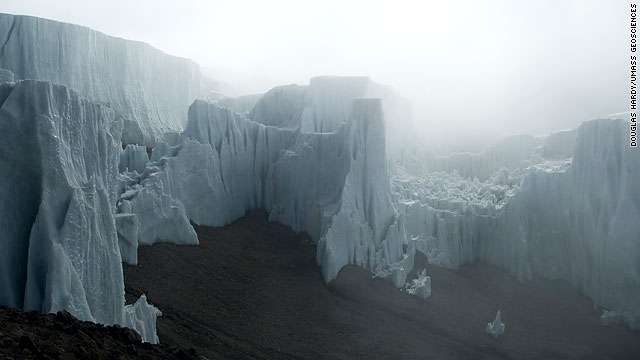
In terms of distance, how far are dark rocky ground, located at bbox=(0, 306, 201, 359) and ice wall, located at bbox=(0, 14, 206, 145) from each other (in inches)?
1287

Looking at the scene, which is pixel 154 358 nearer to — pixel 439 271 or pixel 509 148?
pixel 439 271

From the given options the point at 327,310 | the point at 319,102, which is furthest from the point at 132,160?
the point at 319,102

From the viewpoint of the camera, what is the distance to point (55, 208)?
12242 millimetres

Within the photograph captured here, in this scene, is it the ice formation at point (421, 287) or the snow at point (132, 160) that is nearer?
the ice formation at point (421, 287)

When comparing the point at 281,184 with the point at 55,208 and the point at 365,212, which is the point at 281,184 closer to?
the point at 365,212

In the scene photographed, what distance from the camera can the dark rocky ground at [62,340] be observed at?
825 cm

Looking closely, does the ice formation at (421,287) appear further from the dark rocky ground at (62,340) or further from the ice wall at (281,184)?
the dark rocky ground at (62,340)

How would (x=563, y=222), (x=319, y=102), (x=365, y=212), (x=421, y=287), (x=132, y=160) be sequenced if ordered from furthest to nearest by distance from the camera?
(x=319, y=102) < (x=563, y=222) < (x=365, y=212) < (x=132, y=160) < (x=421, y=287)

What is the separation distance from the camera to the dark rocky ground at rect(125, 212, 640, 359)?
746 inches

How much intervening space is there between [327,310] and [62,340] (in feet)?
48.2

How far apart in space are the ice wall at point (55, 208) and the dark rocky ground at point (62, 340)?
1.51 m

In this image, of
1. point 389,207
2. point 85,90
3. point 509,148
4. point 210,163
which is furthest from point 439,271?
point 85,90

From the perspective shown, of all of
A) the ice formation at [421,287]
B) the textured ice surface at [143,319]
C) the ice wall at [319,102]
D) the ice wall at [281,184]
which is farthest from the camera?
the ice wall at [319,102]

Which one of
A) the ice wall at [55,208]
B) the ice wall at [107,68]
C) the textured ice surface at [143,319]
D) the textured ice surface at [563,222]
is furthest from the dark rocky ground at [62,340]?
the ice wall at [107,68]
